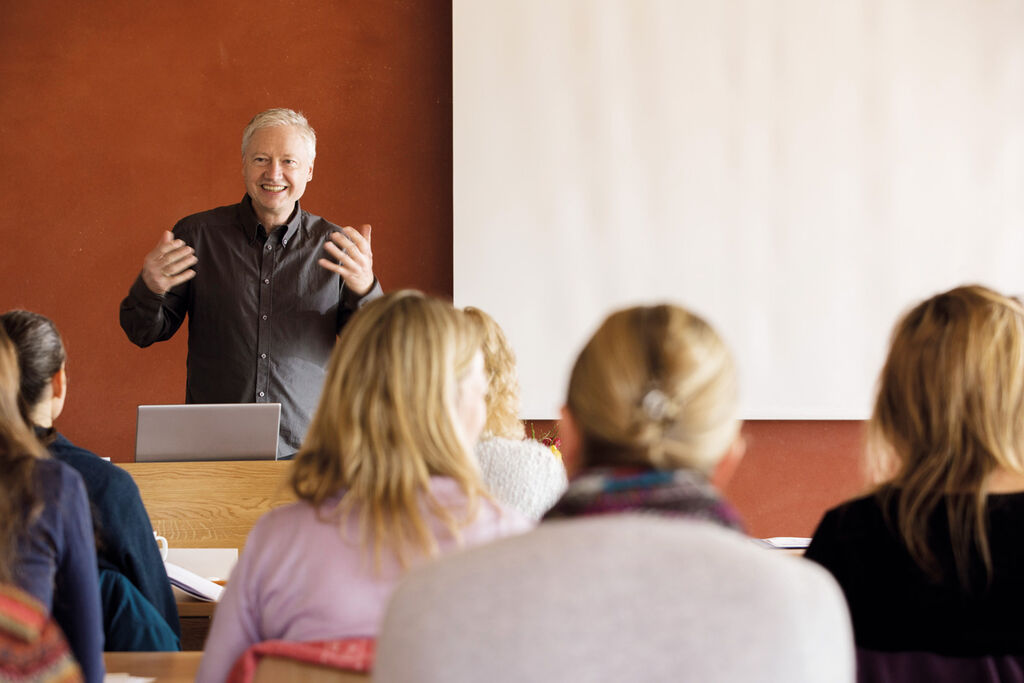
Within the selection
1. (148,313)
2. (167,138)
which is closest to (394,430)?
Answer: (148,313)

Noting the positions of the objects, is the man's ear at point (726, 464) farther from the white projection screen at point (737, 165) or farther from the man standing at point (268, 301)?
the white projection screen at point (737, 165)

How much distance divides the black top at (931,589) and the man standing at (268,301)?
2.11 m

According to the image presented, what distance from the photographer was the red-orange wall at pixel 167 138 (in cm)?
461

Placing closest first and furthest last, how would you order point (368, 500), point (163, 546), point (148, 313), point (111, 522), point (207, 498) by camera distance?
point (368, 500)
point (111, 522)
point (163, 546)
point (207, 498)
point (148, 313)

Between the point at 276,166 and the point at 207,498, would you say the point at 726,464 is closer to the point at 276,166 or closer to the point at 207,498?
the point at 207,498

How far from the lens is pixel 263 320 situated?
3.28 m

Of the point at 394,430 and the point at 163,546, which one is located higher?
the point at 394,430

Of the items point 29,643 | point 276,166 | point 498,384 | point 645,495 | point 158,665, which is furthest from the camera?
point 276,166

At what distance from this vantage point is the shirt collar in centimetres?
335

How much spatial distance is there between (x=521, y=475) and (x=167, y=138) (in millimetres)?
3243

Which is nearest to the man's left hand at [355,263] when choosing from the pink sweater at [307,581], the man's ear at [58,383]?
the man's ear at [58,383]

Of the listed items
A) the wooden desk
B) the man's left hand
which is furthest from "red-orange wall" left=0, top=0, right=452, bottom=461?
the wooden desk

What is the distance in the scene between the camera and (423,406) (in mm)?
1203

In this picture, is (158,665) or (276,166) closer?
(158,665)
